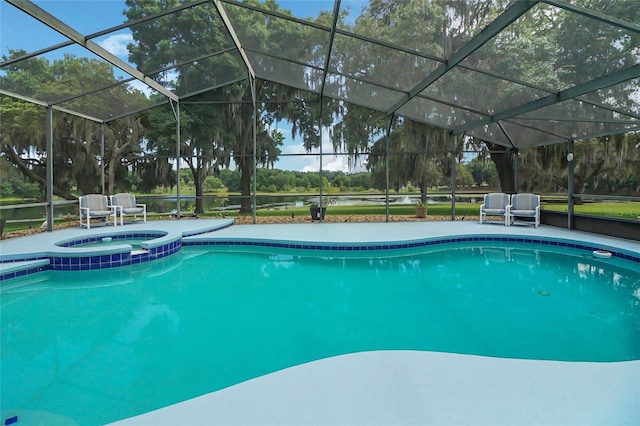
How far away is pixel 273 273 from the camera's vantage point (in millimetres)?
5223

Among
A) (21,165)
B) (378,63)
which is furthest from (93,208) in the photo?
(378,63)

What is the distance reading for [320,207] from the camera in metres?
10.1

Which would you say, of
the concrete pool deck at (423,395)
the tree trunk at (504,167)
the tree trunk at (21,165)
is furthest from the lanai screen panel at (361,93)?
the tree trunk at (21,165)

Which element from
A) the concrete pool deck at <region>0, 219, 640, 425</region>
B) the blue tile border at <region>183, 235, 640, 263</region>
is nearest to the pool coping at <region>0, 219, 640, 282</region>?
the blue tile border at <region>183, 235, 640, 263</region>

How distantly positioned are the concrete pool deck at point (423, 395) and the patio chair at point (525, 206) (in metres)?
7.52

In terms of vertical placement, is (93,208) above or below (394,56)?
below

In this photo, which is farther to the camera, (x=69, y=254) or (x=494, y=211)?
(x=494, y=211)

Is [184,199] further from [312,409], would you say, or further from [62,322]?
[312,409]

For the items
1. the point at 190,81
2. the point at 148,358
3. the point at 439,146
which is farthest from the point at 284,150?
the point at 148,358

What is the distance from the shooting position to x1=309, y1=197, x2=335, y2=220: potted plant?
33.4ft

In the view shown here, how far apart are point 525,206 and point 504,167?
86.3 inches

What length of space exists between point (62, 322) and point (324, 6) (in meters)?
6.07

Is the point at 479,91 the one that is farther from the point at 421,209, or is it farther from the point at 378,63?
the point at 421,209

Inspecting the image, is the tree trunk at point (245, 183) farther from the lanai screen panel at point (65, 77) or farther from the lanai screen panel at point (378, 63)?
the lanai screen panel at point (378, 63)
